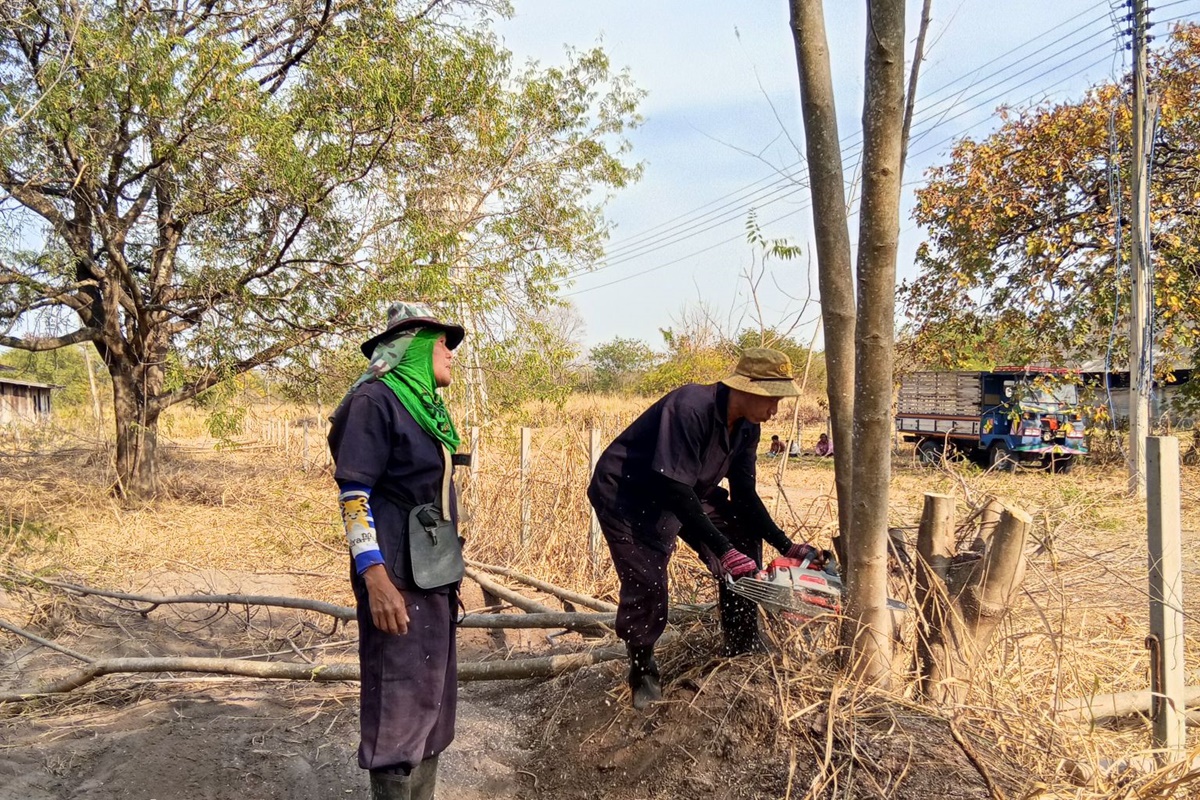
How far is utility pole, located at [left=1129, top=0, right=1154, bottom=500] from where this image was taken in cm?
909

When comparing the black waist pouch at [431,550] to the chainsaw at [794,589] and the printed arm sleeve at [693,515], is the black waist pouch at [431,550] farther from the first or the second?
the chainsaw at [794,589]

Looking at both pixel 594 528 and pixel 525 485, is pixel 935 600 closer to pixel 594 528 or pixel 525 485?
pixel 594 528

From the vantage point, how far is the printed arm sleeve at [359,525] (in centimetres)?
229

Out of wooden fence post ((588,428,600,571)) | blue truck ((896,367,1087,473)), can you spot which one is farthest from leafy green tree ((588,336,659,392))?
wooden fence post ((588,428,600,571))

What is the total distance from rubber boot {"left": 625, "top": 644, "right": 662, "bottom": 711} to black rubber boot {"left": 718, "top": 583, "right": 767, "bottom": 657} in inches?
12.9

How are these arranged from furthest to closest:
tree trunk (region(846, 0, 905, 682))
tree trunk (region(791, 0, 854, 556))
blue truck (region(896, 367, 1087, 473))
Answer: blue truck (region(896, 367, 1087, 473)) < tree trunk (region(791, 0, 854, 556)) < tree trunk (region(846, 0, 905, 682))

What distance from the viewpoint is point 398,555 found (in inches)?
95.5

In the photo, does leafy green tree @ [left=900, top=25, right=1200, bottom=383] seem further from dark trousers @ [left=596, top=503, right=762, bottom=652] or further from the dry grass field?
dark trousers @ [left=596, top=503, right=762, bottom=652]

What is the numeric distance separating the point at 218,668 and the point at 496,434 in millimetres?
6377

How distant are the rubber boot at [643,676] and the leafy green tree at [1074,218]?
38.7 feet

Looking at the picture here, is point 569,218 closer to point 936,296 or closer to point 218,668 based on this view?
point 936,296

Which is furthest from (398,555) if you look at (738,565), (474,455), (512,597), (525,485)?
(474,455)

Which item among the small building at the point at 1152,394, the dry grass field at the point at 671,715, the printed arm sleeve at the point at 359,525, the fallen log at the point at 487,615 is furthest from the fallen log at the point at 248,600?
the small building at the point at 1152,394

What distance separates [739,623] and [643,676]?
46cm
